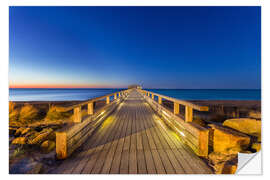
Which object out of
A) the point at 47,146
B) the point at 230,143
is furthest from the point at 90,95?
the point at 230,143

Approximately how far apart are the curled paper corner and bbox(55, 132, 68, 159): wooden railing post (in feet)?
10.2

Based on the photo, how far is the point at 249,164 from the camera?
2.16m

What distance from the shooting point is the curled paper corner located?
202 cm

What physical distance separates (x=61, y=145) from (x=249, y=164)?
360cm

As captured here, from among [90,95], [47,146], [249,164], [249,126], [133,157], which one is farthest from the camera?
[90,95]

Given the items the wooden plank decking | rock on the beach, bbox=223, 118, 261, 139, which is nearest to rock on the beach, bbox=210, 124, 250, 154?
the wooden plank decking

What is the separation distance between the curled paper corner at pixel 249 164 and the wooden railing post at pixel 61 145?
3121 millimetres

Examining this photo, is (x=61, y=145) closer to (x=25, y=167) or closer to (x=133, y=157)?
(x=25, y=167)

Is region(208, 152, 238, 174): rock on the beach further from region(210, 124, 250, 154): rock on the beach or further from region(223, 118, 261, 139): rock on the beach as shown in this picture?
region(223, 118, 261, 139): rock on the beach
